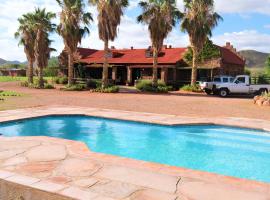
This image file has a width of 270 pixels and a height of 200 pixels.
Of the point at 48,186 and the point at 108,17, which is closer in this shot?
the point at 48,186

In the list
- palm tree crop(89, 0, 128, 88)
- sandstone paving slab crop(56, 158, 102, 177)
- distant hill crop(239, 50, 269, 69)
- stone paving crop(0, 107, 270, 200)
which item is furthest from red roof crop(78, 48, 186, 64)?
distant hill crop(239, 50, 269, 69)

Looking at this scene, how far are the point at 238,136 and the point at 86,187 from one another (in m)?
7.75

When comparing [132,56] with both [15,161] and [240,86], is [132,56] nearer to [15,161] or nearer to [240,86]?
[240,86]

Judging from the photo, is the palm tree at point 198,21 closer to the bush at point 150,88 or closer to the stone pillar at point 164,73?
the bush at point 150,88

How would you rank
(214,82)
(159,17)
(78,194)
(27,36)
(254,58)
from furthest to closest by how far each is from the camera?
(254,58), (27,36), (159,17), (214,82), (78,194)

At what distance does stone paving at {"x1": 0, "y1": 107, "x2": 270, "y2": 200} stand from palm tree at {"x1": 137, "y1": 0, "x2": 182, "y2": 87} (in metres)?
25.1

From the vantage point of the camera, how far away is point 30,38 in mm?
38031

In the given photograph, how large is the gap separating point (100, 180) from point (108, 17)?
86.6ft

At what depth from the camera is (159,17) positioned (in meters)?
31.0

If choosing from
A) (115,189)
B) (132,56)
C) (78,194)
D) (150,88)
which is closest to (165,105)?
(150,88)

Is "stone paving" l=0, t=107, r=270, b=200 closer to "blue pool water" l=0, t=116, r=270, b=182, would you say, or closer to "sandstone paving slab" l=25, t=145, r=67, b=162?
"sandstone paving slab" l=25, t=145, r=67, b=162

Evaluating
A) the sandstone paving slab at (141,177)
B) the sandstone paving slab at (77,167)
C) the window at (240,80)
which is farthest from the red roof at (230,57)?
the sandstone paving slab at (141,177)

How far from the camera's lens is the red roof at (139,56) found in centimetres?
4062

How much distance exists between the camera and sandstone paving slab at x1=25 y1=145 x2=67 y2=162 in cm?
701
